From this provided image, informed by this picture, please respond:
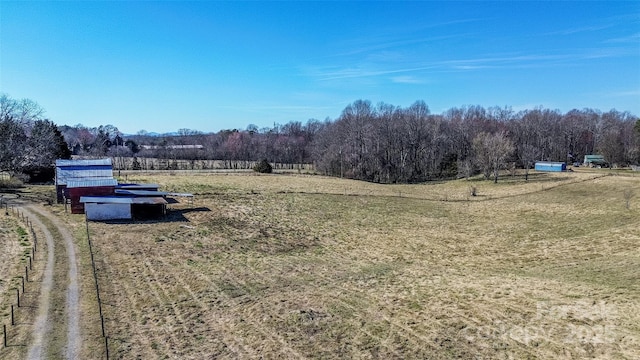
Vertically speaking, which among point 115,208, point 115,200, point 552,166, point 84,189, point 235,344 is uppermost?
point 552,166

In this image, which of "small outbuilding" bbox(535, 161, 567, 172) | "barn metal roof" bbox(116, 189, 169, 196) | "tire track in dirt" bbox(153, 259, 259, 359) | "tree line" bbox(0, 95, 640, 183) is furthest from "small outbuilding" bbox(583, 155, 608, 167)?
"tire track in dirt" bbox(153, 259, 259, 359)

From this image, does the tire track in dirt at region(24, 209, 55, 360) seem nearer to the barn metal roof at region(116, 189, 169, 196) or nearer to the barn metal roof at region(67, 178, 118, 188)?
the barn metal roof at region(67, 178, 118, 188)

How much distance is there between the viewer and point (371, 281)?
21734mm

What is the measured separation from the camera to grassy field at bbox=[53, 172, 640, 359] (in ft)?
47.0

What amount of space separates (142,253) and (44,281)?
6.39 metres

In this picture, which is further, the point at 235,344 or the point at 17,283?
the point at 17,283

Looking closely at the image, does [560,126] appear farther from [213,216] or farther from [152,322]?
[152,322]

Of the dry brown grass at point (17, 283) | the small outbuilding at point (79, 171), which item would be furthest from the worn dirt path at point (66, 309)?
the small outbuilding at point (79, 171)

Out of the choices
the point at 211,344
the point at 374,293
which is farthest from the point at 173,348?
the point at 374,293

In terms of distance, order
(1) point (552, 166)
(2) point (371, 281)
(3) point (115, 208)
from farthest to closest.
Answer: (1) point (552, 166) → (3) point (115, 208) → (2) point (371, 281)

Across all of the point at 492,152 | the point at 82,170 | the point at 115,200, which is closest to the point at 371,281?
the point at 115,200

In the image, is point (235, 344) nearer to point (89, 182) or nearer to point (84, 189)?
point (84, 189)

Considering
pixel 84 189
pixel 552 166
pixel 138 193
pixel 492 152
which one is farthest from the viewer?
→ pixel 552 166

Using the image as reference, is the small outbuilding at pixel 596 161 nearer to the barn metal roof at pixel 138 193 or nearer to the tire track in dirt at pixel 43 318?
the barn metal roof at pixel 138 193
